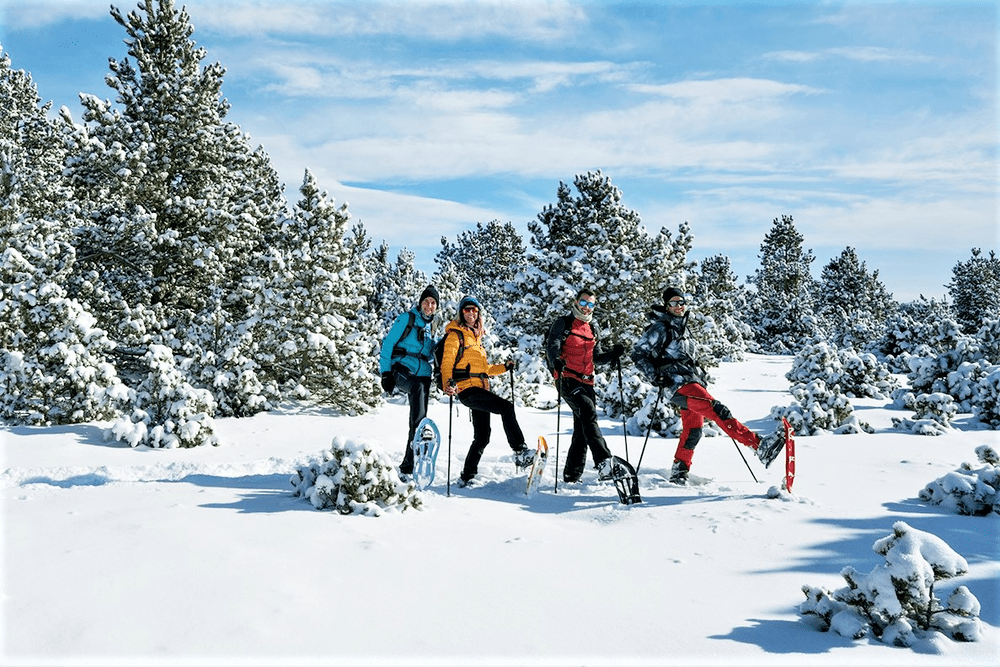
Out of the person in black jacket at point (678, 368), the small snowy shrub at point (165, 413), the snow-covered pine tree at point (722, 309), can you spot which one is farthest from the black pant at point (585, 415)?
the snow-covered pine tree at point (722, 309)

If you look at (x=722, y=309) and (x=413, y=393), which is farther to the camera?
(x=722, y=309)

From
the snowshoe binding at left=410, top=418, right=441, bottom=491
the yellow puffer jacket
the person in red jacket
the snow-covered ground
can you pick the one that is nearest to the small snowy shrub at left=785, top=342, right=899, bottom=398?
the snow-covered ground

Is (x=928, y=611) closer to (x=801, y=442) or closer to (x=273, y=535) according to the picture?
(x=273, y=535)

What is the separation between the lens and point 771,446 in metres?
6.58

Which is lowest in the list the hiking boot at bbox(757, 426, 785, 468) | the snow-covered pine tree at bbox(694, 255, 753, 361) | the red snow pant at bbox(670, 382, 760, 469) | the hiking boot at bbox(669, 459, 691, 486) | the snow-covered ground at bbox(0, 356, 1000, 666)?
the snow-covered ground at bbox(0, 356, 1000, 666)

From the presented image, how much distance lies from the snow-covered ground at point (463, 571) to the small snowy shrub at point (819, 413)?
12.8ft

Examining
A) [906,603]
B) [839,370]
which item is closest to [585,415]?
[906,603]

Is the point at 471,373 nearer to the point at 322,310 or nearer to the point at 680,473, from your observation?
the point at 680,473

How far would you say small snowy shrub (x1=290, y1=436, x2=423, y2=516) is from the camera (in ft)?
17.7

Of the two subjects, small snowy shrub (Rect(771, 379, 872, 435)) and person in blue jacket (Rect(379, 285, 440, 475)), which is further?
small snowy shrub (Rect(771, 379, 872, 435))

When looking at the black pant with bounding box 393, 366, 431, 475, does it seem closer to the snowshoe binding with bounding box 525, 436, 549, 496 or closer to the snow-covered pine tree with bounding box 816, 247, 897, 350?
the snowshoe binding with bounding box 525, 436, 549, 496

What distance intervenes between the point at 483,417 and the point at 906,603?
14.8 ft

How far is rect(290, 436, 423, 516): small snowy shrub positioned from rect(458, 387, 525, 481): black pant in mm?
1548

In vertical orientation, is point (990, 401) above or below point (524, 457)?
above
